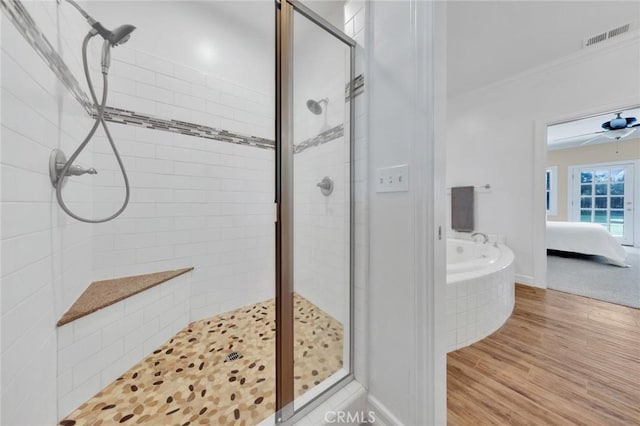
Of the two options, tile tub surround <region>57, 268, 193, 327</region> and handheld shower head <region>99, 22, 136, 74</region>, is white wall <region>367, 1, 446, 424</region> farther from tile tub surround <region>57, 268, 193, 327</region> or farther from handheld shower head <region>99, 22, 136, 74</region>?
tile tub surround <region>57, 268, 193, 327</region>

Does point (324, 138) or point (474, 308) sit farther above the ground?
point (324, 138)

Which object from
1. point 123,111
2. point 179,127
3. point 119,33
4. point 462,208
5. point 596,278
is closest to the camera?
point 119,33

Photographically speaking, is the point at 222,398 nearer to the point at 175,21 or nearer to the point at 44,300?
the point at 44,300

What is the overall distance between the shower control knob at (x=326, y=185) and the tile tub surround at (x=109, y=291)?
3.96 feet

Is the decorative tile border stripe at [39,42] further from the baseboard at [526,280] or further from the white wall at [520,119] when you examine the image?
the baseboard at [526,280]

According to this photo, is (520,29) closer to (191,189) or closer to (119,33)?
(119,33)

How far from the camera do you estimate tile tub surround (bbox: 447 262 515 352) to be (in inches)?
61.3

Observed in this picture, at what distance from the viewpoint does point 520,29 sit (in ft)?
6.73

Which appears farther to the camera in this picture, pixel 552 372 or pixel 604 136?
pixel 604 136

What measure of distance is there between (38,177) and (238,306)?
1501 millimetres

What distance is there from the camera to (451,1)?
5.78 feet

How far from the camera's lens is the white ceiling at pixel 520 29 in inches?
71.6

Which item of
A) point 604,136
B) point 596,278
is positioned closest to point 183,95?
point 596,278

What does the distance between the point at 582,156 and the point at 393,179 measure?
7.25m
